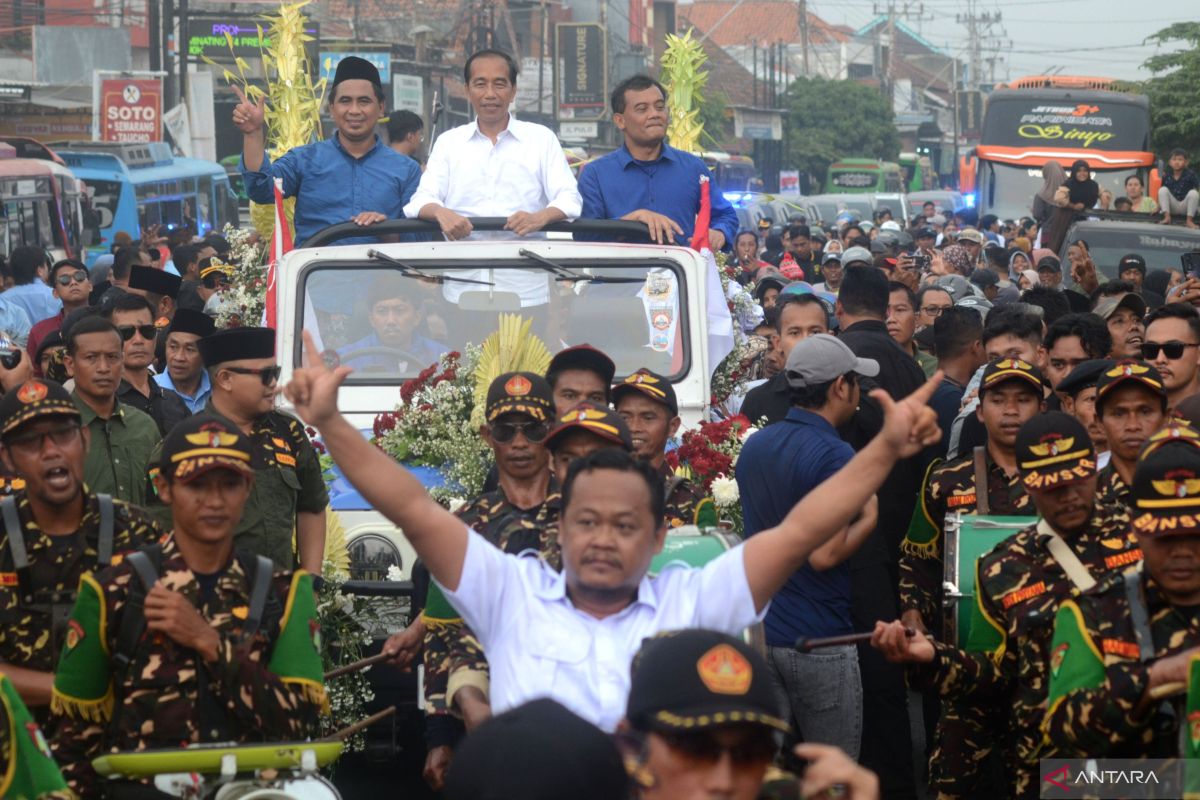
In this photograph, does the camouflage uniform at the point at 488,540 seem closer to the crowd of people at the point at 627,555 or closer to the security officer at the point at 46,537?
the crowd of people at the point at 627,555

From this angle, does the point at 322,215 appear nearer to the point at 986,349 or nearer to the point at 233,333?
the point at 233,333

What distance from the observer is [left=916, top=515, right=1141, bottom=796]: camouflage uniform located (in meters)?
5.12

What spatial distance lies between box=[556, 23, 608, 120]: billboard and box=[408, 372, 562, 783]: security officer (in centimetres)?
Result: 5738

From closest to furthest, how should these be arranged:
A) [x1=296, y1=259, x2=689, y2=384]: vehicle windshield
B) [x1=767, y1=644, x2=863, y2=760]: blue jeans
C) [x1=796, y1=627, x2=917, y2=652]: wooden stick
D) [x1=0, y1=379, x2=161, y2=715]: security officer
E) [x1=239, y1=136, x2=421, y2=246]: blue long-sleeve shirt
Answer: [x1=796, y1=627, x2=917, y2=652]: wooden stick < [x1=0, y1=379, x2=161, y2=715]: security officer < [x1=767, y1=644, x2=863, y2=760]: blue jeans < [x1=296, y1=259, x2=689, y2=384]: vehicle windshield < [x1=239, y1=136, x2=421, y2=246]: blue long-sleeve shirt

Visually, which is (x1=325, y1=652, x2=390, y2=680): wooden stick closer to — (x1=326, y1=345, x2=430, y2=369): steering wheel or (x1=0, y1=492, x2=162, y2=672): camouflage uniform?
(x1=0, y1=492, x2=162, y2=672): camouflage uniform

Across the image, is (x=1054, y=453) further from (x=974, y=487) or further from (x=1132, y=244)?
(x=1132, y=244)

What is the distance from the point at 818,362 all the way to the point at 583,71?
191 feet

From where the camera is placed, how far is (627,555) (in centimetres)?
404

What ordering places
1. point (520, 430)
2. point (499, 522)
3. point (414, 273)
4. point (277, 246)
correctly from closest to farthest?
point (499, 522), point (520, 430), point (414, 273), point (277, 246)

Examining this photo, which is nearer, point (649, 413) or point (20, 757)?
point (20, 757)

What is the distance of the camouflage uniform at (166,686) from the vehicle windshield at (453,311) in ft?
12.1

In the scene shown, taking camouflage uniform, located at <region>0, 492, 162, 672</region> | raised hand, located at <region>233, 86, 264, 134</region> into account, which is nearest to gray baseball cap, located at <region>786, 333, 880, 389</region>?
camouflage uniform, located at <region>0, 492, 162, 672</region>

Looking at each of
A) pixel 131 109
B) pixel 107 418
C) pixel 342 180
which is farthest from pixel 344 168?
pixel 131 109

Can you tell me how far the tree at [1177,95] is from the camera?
3572 centimetres
